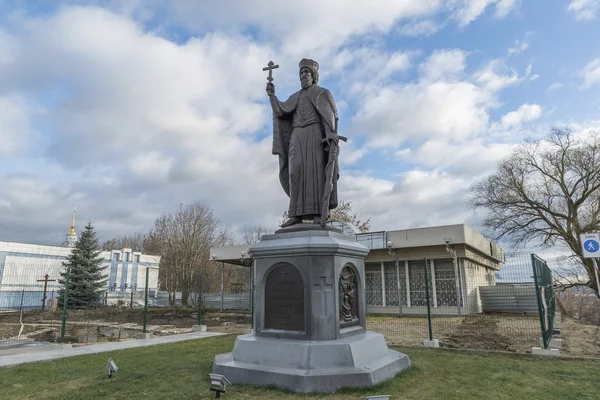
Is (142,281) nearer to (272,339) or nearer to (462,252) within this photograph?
(462,252)

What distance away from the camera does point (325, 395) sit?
442cm

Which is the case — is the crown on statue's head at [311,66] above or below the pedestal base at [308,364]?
above

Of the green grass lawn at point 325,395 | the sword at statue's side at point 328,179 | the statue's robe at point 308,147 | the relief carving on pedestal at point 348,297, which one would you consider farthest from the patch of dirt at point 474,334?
the statue's robe at point 308,147

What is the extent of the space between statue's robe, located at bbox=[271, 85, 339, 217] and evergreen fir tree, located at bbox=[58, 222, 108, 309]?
2451 centimetres

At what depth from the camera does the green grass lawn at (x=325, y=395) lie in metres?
4.61

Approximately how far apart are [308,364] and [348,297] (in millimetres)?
1322

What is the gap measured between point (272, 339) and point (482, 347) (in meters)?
6.30

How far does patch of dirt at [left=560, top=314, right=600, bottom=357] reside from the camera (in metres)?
8.38

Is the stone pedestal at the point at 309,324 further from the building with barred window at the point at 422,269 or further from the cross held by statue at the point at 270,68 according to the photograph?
the building with barred window at the point at 422,269

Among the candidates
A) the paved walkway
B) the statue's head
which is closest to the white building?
the paved walkway

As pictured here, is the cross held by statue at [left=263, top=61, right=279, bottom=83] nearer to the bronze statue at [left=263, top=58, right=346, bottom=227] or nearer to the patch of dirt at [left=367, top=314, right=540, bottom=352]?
the bronze statue at [left=263, top=58, right=346, bottom=227]

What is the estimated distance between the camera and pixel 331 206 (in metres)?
6.56

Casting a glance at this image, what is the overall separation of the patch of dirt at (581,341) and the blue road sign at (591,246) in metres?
2.28

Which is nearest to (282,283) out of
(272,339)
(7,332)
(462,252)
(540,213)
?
(272,339)
